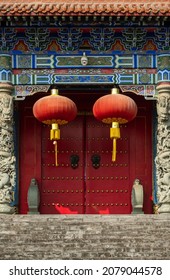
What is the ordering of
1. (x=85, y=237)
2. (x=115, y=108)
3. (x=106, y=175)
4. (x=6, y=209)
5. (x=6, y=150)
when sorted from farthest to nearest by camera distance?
(x=106, y=175)
(x=6, y=150)
(x=6, y=209)
(x=115, y=108)
(x=85, y=237)

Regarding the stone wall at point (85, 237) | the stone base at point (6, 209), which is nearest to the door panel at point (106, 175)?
the stone base at point (6, 209)

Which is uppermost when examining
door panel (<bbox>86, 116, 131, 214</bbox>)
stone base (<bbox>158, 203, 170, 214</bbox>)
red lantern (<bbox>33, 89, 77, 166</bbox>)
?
red lantern (<bbox>33, 89, 77, 166</bbox>)

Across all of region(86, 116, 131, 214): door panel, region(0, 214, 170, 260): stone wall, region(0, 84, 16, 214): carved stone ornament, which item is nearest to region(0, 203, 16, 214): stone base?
region(0, 84, 16, 214): carved stone ornament

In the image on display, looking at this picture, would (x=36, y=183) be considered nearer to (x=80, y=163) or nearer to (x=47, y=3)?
(x=80, y=163)

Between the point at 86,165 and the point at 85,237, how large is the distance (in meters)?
5.58

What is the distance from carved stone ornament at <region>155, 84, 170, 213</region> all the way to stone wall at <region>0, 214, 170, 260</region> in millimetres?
1834

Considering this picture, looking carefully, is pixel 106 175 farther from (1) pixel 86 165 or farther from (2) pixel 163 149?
(2) pixel 163 149

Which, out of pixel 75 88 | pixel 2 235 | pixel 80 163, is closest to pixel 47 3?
pixel 75 88

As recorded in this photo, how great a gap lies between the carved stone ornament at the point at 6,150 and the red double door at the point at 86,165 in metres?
1.98

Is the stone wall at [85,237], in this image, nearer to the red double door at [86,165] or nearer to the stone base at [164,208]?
the stone base at [164,208]

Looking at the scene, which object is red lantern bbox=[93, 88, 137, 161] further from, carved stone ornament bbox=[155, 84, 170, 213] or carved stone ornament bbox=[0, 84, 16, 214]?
carved stone ornament bbox=[0, 84, 16, 214]

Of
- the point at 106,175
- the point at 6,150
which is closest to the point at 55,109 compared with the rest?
the point at 6,150

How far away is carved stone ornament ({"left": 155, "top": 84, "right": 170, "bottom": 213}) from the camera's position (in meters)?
21.3

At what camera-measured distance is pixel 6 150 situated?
842 inches
